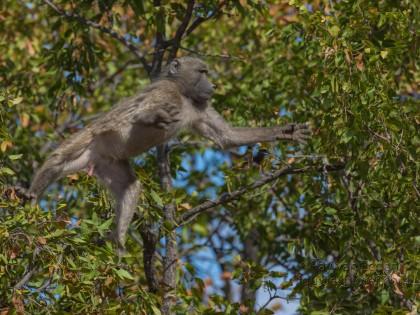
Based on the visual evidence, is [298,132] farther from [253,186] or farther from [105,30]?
[105,30]

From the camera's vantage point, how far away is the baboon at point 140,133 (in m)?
8.49

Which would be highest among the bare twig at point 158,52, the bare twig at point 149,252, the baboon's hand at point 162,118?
the bare twig at point 158,52

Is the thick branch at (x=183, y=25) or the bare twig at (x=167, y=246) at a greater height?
the thick branch at (x=183, y=25)

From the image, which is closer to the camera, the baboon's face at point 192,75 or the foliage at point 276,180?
the foliage at point 276,180

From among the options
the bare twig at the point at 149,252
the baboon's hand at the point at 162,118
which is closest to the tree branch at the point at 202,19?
the baboon's hand at the point at 162,118

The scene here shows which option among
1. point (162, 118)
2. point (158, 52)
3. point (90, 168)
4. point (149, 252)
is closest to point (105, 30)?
point (158, 52)

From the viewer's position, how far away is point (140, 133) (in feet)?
28.5

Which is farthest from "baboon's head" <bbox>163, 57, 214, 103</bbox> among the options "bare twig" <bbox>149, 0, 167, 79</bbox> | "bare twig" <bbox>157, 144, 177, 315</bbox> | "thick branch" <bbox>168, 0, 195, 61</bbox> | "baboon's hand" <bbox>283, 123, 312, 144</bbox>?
"baboon's hand" <bbox>283, 123, 312, 144</bbox>

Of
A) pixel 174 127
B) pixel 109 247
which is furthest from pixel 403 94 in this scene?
pixel 109 247

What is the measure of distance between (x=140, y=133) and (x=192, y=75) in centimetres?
97

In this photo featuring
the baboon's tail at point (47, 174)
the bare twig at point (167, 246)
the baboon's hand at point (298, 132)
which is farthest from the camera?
the baboon's tail at point (47, 174)

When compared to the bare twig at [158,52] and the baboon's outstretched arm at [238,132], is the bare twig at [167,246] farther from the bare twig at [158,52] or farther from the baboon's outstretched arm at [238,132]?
the bare twig at [158,52]

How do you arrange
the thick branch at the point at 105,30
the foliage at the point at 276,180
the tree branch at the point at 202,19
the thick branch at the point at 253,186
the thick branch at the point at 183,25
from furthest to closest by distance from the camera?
the thick branch at the point at 105,30 < the tree branch at the point at 202,19 < the thick branch at the point at 183,25 < the thick branch at the point at 253,186 < the foliage at the point at 276,180

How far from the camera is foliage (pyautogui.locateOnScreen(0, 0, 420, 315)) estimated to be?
6691mm
